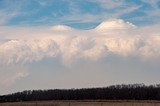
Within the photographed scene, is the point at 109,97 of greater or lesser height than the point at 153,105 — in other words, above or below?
below

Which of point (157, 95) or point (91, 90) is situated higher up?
point (157, 95)

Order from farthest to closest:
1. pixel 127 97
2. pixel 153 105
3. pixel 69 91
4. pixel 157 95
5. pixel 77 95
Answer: pixel 69 91 < pixel 77 95 < pixel 127 97 < pixel 157 95 < pixel 153 105

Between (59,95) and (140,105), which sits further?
(59,95)

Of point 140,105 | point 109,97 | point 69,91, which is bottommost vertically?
point 69,91

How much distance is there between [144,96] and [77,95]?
4170 cm

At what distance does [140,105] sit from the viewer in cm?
9662

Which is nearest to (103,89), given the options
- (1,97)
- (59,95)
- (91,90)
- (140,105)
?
(91,90)

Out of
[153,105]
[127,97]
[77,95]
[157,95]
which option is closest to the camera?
[153,105]

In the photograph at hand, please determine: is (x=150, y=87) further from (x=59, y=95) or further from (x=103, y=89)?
(x=59, y=95)

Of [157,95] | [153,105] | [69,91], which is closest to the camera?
[153,105]

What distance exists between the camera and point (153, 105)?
91.2 metres

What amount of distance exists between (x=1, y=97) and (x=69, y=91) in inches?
999

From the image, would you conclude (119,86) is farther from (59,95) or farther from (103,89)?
(59,95)


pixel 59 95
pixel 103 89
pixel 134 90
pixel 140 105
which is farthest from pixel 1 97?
pixel 140 105
